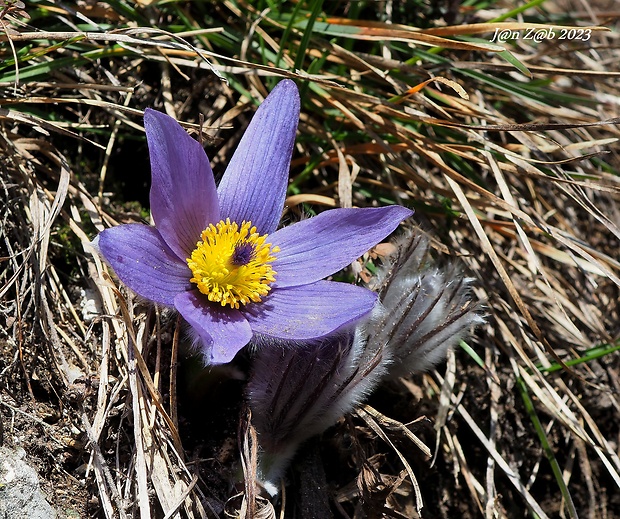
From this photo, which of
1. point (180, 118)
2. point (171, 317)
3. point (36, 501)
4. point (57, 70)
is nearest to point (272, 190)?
point (171, 317)

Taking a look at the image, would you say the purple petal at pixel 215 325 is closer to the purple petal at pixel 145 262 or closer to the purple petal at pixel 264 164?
the purple petal at pixel 145 262

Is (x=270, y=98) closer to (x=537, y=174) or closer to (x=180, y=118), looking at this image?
(x=180, y=118)

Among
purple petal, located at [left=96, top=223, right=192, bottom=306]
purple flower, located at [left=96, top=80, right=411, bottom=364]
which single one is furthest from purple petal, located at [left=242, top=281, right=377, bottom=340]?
purple petal, located at [left=96, top=223, right=192, bottom=306]

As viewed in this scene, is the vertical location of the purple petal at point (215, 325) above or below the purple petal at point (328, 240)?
below

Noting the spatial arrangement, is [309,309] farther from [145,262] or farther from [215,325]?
[145,262]

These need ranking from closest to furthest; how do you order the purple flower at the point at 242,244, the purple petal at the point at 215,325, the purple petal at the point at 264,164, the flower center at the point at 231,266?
the purple petal at the point at 215,325, the purple flower at the point at 242,244, the flower center at the point at 231,266, the purple petal at the point at 264,164

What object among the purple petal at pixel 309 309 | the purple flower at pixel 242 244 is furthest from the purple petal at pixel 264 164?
the purple petal at pixel 309 309
